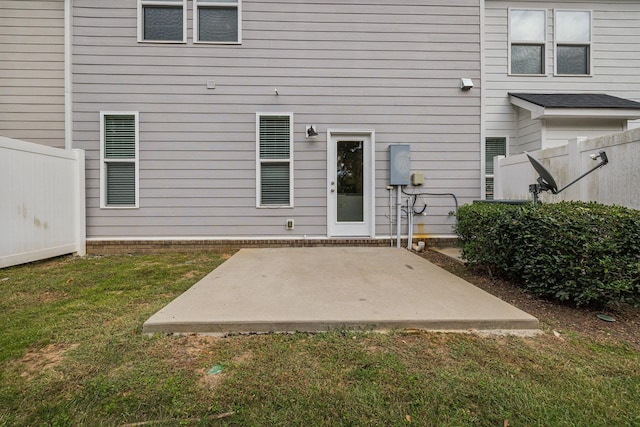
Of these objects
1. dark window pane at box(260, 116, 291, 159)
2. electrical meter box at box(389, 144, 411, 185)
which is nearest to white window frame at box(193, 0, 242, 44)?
dark window pane at box(260, 116, 291, 159)

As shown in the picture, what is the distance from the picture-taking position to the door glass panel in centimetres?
543

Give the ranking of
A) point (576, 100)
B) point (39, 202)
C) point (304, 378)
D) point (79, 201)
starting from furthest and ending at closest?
point (576, 100), point (79, 201), point (39, 202), point (304, 378)

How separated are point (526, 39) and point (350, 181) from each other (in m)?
4.78

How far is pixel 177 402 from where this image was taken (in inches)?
58.0

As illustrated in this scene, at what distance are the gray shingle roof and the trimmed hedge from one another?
11.2 ft

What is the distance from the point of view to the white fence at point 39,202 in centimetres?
392

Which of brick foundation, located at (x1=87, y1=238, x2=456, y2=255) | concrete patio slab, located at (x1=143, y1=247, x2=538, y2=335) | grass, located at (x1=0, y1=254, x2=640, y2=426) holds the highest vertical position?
brick foundation, located at (x1=87, y1=238, x2=456, y2=255)

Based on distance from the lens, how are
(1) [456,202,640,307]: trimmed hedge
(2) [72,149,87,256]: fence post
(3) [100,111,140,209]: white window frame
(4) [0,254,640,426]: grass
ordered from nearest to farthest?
(4) [0,254,640,426]: grass
(1) [456,202,640,307]: trimmed hedge
(2) [72,149,87,256]: fence post
(3) [100,111,140,209]: white window frame

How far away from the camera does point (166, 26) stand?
5227mm

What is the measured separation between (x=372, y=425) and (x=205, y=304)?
1.70 meters

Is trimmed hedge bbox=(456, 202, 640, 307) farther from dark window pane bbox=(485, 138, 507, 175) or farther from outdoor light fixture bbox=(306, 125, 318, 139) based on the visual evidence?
dark window pane bbox=(485, 138, 507, 175)

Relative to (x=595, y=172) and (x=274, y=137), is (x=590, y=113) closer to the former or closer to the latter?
(x=595, y=172)

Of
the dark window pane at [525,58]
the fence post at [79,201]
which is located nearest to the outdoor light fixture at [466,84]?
the dark window pane at [525,58]

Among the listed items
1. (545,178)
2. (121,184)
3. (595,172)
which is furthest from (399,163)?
(121,184)
